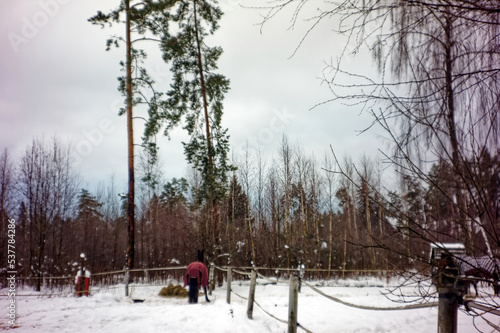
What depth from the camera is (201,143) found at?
45.9ft

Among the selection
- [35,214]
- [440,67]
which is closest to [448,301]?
[440,67]

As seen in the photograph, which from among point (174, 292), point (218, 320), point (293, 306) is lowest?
point (174, 292)

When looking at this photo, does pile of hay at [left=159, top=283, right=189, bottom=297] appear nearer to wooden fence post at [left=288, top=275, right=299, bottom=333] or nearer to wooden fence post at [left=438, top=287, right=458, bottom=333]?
wooden fence post at [left=288, top=275, right=299, bottom=333]

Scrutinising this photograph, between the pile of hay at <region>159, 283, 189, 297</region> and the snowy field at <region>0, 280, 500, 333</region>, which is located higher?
the snowy field at <region>0, 280, 500, 333</region>

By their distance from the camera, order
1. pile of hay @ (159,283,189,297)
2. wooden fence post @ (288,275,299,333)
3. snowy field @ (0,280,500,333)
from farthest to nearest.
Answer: pile of hay @ (159,283,189,297), snowy field @ (0,280,500,333), wooden fence post @ (288,275,299,333)

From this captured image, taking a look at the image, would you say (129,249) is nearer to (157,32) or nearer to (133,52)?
(133,52)

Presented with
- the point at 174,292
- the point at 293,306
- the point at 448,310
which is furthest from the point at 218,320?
the point at 174,292

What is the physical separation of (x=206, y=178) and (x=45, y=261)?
10.5 metres

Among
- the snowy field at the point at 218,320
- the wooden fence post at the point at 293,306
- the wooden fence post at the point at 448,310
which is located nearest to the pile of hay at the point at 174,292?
the snowy field at the point at 218,320

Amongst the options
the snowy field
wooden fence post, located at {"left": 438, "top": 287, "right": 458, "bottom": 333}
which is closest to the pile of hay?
the snowy field

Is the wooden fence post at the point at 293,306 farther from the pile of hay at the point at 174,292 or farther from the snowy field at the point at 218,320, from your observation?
the pile of hay at the point at 174,292

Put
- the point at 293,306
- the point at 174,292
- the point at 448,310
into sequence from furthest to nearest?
the point at 174,292, the point at 293,306, the point at 448,310

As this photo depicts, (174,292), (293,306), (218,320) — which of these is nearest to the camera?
(293,306)

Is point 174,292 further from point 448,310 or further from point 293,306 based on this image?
point 448,310
